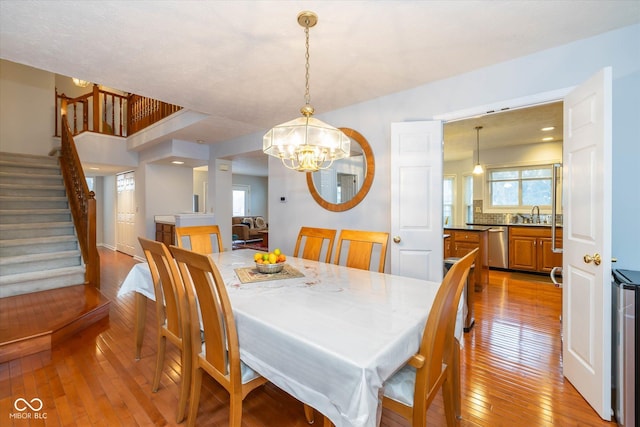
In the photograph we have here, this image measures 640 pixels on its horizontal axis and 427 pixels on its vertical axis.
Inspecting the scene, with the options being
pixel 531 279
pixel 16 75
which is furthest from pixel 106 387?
pixel 16 75

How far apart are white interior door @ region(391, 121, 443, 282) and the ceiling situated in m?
0.56

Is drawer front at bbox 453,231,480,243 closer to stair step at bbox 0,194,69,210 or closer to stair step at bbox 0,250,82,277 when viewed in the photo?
stair step at bbox 0,250,82,277

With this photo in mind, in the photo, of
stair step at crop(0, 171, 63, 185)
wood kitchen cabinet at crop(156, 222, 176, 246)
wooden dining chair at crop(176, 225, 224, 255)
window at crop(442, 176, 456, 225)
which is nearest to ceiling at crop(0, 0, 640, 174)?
wooden dining chair at crop(176, 225, 224, 255)

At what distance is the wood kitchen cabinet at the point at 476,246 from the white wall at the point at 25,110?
25.3 ft

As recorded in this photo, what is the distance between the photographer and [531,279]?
16.2ft

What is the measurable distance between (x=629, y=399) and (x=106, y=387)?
315 centimetres

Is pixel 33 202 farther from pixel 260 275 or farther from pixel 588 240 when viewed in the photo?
pixel 588 240

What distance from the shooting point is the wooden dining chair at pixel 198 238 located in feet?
9.77

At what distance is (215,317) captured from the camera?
1371 millimetres

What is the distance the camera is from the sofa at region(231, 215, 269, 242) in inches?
360

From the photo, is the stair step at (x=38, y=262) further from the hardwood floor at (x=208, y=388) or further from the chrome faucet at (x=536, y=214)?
the chrome faucet at (x=536, y=214)

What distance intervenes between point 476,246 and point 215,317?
4.29m

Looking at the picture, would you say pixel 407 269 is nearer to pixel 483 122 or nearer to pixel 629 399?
pixel 629 399

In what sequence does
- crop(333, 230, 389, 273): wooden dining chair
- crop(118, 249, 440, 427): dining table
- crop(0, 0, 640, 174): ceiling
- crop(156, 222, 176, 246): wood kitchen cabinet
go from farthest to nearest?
crop(156, 222, 176, 246): wood kitchen cabinet → crop(333, 230, 389, 273): wooden dining chair → crop(0, 0, 640, 174): ceiling → crop(118, 249, 440, 427): dining table
